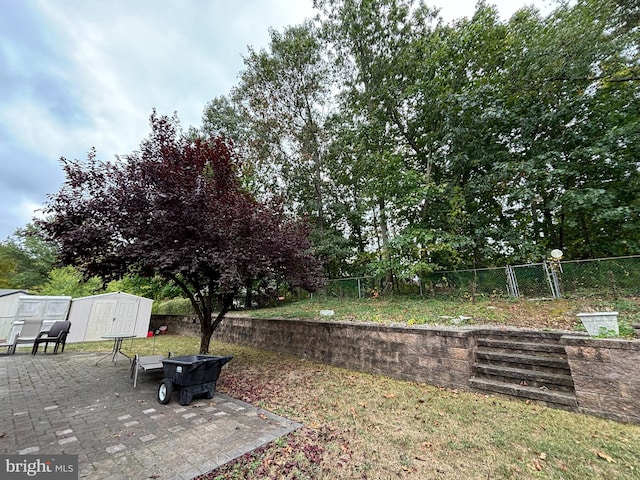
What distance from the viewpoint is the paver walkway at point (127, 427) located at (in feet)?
7.41

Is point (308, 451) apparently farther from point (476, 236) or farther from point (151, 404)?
point (476, 236)

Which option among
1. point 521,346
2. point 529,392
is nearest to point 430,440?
point 529,392

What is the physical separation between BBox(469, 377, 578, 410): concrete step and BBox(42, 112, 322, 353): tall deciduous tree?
157 inches

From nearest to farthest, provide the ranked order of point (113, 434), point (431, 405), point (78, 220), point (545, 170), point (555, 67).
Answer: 1. point (113, 434)
2. point (431, 405)
3. point (78, 220)
4. point (555, 67)
5. point (545, 170)

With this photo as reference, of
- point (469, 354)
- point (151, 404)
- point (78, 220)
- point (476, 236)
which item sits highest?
point (476, 236)

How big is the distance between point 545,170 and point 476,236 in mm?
2712

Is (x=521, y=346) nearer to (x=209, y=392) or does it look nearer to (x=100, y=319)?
(x=209, y=392)

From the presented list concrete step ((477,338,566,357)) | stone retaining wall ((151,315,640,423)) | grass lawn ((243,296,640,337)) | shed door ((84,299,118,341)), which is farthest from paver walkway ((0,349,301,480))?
shed door ((84,299,118,341))

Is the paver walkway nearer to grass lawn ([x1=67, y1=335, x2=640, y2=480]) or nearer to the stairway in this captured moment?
grass lawn ([x1=67, y1=335, x2=640, y2=480])

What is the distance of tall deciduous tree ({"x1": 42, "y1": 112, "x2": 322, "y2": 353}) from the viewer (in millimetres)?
4375

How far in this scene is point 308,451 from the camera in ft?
8.02

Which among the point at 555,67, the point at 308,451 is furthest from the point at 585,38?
the point at 308,451

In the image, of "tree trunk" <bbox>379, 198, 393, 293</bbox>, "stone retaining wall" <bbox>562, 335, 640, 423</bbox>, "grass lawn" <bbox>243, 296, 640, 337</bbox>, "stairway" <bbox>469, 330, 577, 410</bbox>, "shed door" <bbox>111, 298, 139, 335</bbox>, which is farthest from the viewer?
"shed door" <bbox>111, 298, 139, 335</bbox>

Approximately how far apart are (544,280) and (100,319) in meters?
17.3
